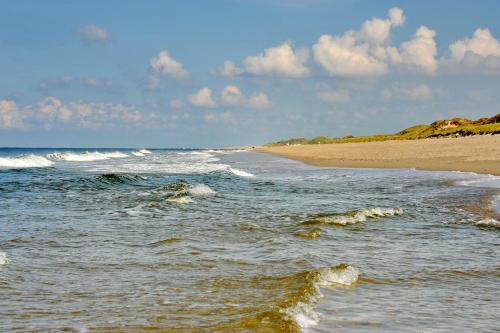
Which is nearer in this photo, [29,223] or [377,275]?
[377,275]

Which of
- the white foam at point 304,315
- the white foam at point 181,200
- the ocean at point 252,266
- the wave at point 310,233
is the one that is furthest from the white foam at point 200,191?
the white foam at point 304,315

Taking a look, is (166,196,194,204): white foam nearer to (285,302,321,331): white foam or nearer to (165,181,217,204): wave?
(165,181,217,204): wave

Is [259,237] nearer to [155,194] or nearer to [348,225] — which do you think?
[348,225]

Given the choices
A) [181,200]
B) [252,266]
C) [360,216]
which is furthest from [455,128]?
[252,266]

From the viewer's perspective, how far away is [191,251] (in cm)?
1066

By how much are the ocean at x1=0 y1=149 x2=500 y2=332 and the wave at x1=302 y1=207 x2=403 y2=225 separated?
7 cm

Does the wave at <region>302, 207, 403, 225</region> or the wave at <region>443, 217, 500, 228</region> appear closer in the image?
the wave at <region>443, 217, 500, 228</region>

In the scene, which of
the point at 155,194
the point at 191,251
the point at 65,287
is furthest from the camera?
the point at 155,194

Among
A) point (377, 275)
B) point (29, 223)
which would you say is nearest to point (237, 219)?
point (29, 223)

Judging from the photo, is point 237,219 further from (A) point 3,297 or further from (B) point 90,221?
(A) point 3,297

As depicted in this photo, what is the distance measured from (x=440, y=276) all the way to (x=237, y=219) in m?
7.55

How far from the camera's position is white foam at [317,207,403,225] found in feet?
47.7

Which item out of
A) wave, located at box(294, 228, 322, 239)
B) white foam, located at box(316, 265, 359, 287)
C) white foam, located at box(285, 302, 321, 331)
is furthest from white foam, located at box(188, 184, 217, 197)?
white foam, located at box(285, 302, 321, 331)

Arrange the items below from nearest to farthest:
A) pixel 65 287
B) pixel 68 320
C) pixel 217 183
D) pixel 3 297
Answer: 1. pixel 68 320
2. pixel 3 297
3. pixel 65 287
4. pixel 217 183
